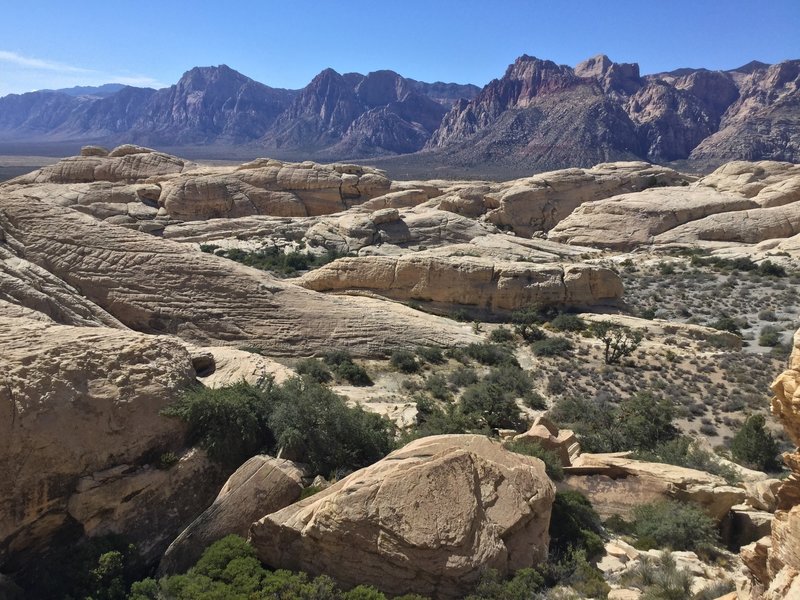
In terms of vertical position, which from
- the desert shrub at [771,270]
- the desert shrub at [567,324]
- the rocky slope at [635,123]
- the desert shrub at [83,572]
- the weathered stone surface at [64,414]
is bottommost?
the desert shrub at [83,572]

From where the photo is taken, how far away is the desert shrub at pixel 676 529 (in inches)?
357

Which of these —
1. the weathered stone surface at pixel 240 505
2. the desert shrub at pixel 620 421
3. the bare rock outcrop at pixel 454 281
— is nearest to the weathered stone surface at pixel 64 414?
the weathered stone surface at pixel 240 505

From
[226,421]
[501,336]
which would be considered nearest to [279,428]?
[226,421]

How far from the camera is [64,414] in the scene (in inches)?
328

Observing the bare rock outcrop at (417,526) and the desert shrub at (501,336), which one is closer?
the bare rock outcrop at (417,526)

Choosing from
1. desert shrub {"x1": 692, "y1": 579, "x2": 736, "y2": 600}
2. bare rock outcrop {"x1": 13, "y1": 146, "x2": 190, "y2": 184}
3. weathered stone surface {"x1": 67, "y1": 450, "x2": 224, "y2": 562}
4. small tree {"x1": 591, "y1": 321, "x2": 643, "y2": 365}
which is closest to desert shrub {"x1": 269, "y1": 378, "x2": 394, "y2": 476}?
weathered stone surface {"x1": 67, "y1": 450, "x2": 224, "y2": 562}

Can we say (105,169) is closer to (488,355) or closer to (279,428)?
(488,355)

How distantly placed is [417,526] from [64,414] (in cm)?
558

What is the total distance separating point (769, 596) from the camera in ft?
16.5

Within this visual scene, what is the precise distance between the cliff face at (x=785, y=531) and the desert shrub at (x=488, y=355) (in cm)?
1343

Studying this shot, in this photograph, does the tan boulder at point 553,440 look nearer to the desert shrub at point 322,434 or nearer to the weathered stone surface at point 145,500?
the desert shrub at point 322,434

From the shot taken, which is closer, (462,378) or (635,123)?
(462,378)

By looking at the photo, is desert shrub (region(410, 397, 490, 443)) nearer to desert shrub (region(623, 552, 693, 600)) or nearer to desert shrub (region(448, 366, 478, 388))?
desert shrub (region(448, 366, 478, 388))

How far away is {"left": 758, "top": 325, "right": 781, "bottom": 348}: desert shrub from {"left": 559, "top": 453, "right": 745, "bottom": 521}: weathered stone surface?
15.8m
